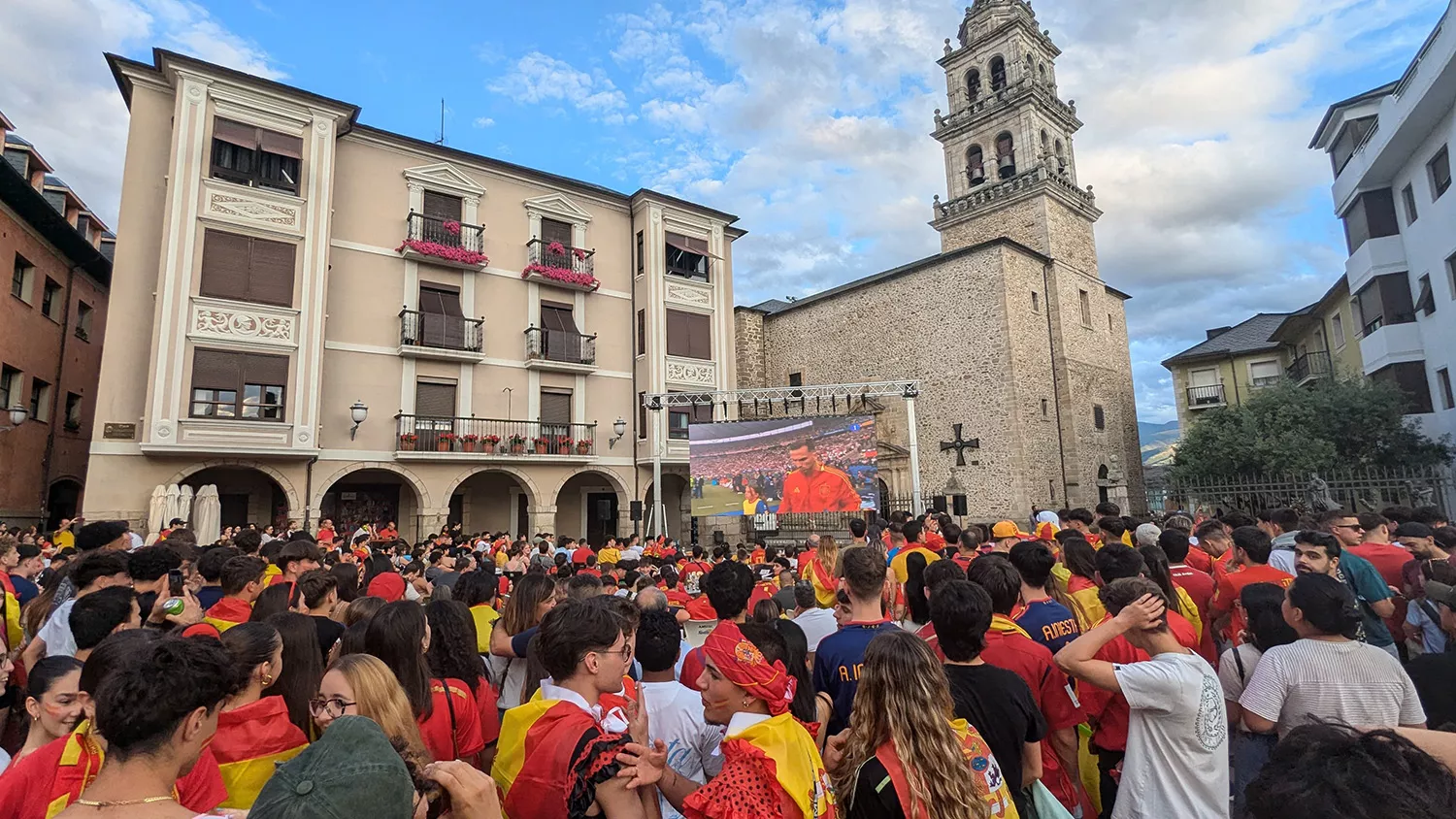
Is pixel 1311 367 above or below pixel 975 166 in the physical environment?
below

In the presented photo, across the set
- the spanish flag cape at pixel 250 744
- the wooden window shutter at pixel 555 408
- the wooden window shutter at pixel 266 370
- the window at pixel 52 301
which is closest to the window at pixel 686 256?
the wooden window shutter at pixel 555 408

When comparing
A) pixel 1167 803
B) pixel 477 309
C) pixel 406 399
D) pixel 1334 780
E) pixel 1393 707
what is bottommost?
pixel 1167 803

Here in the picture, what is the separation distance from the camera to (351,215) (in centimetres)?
1770

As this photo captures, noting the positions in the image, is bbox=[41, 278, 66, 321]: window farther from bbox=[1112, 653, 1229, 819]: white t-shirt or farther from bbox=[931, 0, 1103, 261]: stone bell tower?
bbox=[931, 0, 1103, 261]: stone bell tower

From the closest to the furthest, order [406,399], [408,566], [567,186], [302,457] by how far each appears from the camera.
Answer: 1. [408,566]
2. [302,457]
3. [406,399]
4. [567,186]

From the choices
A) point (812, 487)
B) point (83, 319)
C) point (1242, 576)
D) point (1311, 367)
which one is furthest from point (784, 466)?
point (1311, 367)

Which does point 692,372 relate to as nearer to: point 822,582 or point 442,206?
point 442,206

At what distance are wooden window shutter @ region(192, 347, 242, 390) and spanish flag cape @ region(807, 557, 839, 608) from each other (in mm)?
14759

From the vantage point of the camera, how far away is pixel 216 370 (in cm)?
1505

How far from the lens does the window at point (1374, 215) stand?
18781 mm

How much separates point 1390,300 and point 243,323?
29000 millimetres

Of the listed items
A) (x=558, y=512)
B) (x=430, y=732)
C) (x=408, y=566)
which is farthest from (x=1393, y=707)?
(x=558, y=512)

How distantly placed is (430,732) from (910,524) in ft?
17.1

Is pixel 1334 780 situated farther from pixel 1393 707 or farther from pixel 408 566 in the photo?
pixel 408 566
